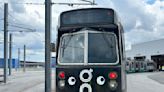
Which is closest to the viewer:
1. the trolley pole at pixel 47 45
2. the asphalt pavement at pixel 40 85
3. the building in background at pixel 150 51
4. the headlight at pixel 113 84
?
the headlight at pixel 113 84

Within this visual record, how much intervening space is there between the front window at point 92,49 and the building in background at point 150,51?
81424 millimetres

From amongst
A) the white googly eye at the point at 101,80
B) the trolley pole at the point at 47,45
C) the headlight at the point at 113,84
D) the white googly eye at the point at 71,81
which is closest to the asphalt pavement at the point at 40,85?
the trolley pole at the point at 47,45

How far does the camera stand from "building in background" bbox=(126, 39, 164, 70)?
301 feet

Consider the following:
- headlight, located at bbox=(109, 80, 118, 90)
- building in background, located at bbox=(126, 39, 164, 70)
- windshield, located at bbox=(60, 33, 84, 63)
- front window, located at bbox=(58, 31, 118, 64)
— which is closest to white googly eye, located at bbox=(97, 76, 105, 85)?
headlight, located at bbox=(109, 80, 118, 90)

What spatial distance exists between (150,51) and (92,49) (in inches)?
3447

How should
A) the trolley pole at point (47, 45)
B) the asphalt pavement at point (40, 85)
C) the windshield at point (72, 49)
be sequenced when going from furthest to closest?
1. the asphalt pavement at point (40, 85)
2. the trolley pole at point (47, 45)
3. the windshield at point (72, 49)

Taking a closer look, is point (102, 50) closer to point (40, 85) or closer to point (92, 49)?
point (92, 49)

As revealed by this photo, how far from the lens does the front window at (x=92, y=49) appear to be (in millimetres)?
10484

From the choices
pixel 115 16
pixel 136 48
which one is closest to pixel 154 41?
pixel 136 48

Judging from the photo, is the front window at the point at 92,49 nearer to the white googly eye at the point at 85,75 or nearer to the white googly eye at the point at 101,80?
the white googly eye at the point at 85,75

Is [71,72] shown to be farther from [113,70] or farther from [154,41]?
[154,41]

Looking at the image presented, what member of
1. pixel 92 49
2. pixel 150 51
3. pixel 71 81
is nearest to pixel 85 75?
pixel 71 81

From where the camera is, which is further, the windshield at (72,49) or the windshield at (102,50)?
the windshield at (72,49)

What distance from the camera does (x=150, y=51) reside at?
316ft
